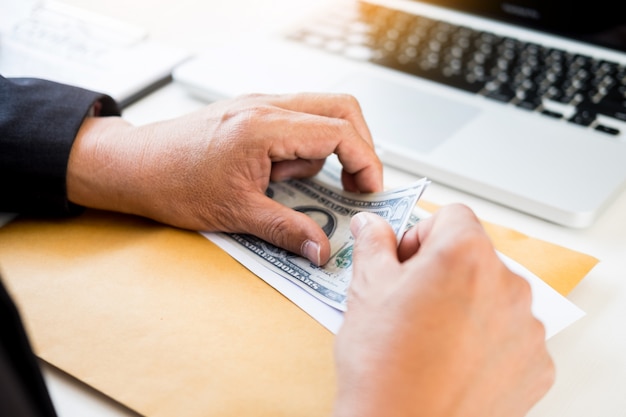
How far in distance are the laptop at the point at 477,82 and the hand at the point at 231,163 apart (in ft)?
0.41

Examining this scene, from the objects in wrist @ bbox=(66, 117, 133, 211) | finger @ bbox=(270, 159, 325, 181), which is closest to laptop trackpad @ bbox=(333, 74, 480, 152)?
finger @ bbox=(270, 159, 325, 181)

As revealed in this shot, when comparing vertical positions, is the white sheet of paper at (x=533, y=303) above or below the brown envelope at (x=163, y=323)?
above

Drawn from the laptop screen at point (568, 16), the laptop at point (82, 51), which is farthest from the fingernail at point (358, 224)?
the laptop screen at point (568, 16)

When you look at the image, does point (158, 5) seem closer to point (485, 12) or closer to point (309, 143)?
point (485, 12)

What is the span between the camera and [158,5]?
1.33 m

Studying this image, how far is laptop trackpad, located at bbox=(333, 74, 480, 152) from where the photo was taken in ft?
2.95

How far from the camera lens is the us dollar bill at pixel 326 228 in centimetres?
70

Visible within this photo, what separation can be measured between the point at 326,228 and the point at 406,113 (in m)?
0.26

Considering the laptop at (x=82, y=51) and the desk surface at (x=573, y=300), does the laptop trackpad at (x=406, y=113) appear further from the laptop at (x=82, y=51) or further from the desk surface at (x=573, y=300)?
the laptop at (x=82, y=51)

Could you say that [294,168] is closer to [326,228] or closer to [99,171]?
[326,228]

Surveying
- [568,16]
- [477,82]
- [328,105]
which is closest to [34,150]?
[328,105]

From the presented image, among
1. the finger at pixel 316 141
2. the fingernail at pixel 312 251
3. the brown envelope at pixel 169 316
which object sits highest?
the finger at pixel 316 141

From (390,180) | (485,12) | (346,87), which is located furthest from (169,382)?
(485,12)

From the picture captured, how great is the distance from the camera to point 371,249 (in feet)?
2.02
